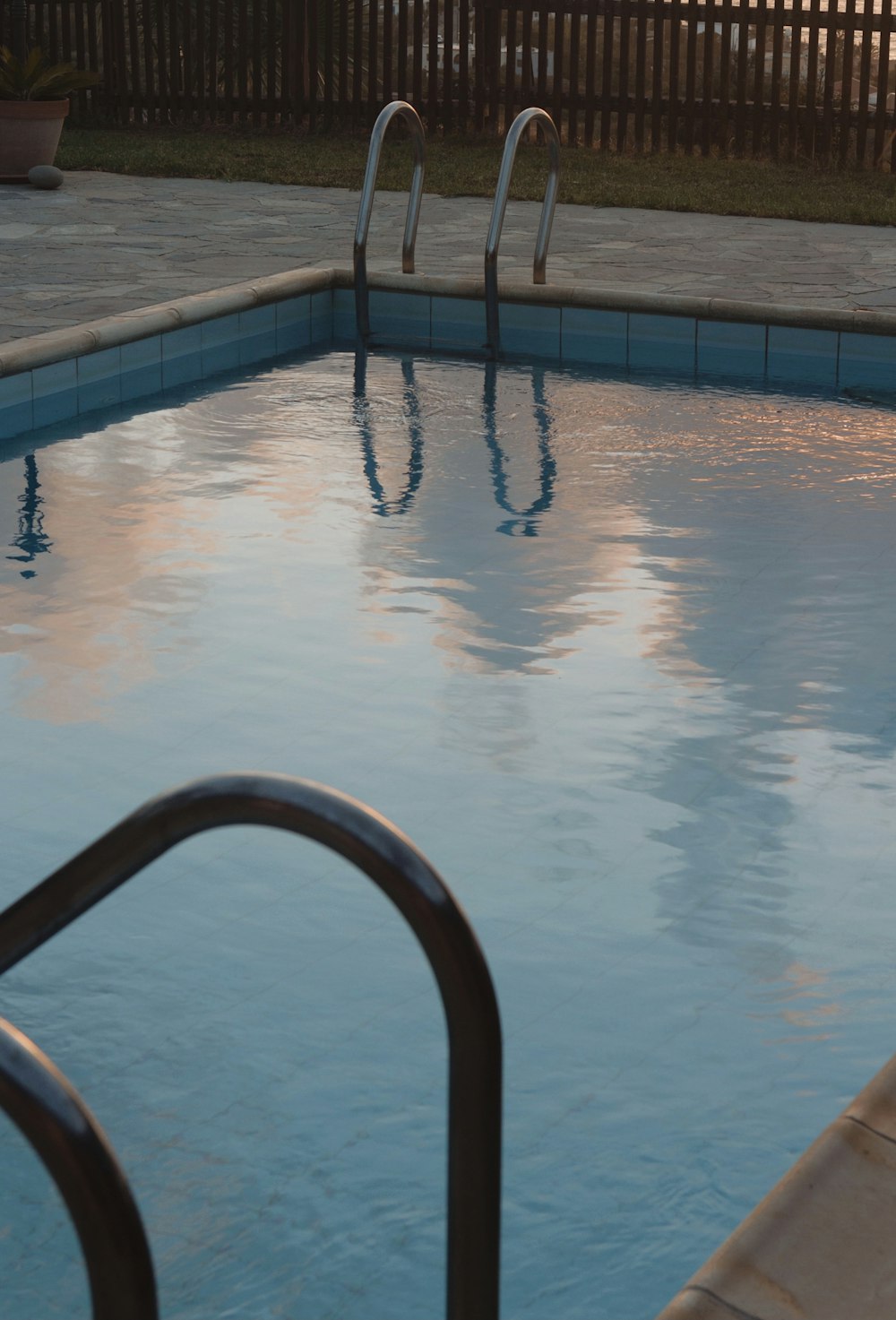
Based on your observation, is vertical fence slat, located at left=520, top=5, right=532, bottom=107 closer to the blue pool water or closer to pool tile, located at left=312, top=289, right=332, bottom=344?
pool tile, located at left=312, top=289, right=332, bottom=344

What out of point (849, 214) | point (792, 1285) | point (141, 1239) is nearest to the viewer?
point (141, 1239)

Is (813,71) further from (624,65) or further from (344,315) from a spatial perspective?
(344,315)

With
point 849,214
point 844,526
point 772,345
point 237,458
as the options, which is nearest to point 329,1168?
point 844,526

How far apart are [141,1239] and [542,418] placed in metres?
6.12

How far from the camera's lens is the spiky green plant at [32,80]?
10820 millimetres

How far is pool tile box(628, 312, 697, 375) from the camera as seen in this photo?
810cm

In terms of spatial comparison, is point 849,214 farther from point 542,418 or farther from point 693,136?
point 542,418

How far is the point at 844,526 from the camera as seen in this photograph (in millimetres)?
5938

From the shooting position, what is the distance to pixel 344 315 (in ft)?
28.9

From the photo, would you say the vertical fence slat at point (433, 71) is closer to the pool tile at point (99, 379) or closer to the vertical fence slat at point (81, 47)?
the vertical fence slat at point (81, 47)

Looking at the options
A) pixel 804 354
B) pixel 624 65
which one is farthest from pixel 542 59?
pixel 804 354

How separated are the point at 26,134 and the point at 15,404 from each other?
5027 mm

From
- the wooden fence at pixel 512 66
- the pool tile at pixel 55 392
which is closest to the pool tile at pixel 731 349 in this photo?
the pool tile at pixel 55 392

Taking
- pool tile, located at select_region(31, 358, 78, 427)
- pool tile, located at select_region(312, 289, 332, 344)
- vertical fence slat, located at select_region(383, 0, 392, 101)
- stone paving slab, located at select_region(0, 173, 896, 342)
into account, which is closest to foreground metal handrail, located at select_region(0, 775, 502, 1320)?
pool tile, located at select_region(31, 358, 78, 427)
